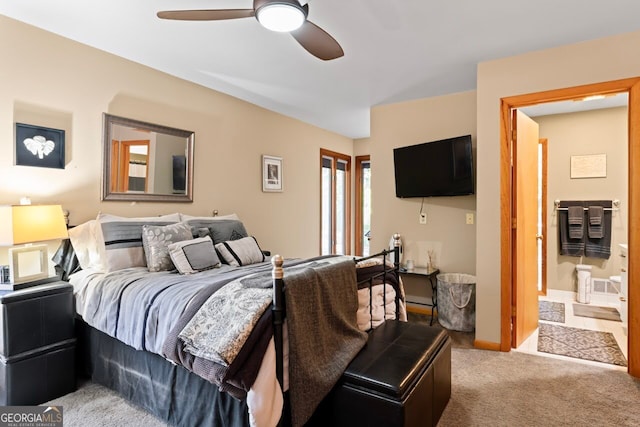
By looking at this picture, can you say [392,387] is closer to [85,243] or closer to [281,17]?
[281,17]

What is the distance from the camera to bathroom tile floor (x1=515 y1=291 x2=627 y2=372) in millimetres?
2979

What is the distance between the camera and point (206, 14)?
6.06 feet

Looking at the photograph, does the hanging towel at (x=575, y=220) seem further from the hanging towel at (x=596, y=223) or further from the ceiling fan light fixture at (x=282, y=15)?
the ceiling fan light fixture at (x=282, y=15)

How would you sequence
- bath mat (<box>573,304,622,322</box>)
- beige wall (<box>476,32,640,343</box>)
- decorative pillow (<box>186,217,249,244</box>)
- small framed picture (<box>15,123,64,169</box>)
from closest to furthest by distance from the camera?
1. small framed picture (<box>15,123,64,169</box>)
2. beige wall (<box>476,32,640,343</box>)
3. decorative pillow (<box>186,217,249,244</box>)
4. bath mat (<box>573,304,622,322</box>)

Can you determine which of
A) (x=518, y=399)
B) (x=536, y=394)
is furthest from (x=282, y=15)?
(x=536, y=394)

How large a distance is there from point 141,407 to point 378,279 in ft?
5.86

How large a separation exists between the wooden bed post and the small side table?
2570 mm

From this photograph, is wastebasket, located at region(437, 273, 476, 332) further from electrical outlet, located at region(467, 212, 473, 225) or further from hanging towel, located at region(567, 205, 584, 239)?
hanging towel, located at region(567, 205, 584, 239)

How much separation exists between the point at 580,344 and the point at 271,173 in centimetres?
387

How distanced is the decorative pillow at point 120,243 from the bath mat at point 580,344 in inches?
142

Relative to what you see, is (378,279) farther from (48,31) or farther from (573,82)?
(48,31)

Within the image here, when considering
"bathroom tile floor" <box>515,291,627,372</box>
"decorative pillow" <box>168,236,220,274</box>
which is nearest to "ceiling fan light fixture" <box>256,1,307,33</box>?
"decorative pillow" <box>168,236,220,274</box>

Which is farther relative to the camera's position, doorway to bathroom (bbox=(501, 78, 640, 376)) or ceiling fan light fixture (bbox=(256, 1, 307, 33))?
doorway to bathroom (bbox=(501, 78, 640, 376))

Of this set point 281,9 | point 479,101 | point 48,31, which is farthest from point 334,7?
point 48,31
